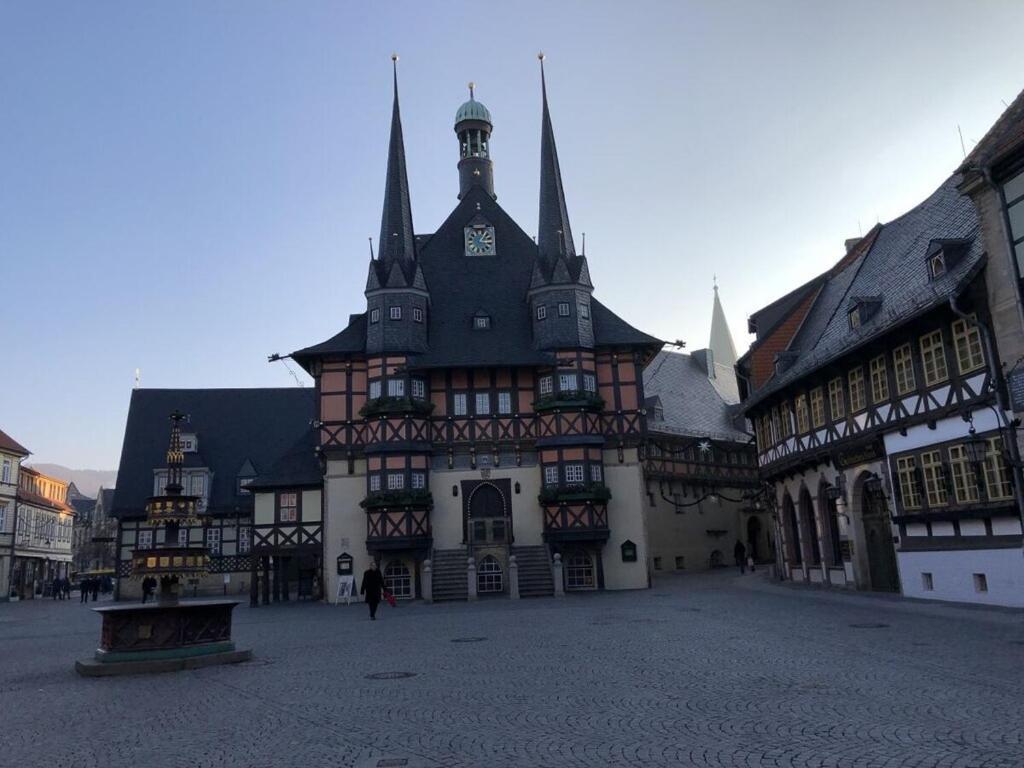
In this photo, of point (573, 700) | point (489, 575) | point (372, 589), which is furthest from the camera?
point (489, 575)

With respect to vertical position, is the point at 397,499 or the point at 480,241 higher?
the point at 480,241

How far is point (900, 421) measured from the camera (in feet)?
77.7

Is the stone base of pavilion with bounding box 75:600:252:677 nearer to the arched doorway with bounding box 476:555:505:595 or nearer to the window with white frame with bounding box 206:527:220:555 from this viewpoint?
the arched doorway with bounding box 476:555:505:595

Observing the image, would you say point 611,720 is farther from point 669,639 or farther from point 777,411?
point 777,411

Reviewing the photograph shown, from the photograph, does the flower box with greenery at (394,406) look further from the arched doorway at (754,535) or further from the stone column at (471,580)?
the arched doorway at (754,535)

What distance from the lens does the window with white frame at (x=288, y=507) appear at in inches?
1576

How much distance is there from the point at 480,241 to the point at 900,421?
2550 cm

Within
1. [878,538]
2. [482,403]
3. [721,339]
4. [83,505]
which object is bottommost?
[878,538]

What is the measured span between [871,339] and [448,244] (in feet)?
83.3

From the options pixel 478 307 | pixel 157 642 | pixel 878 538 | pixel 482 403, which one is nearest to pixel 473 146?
pixel 478 307

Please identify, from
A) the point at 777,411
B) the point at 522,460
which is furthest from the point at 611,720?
the point at 522,460

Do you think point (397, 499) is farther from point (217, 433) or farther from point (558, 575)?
point (217, 433)

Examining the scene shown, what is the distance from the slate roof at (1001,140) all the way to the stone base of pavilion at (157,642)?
19.2m

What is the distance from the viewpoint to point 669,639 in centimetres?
1700
